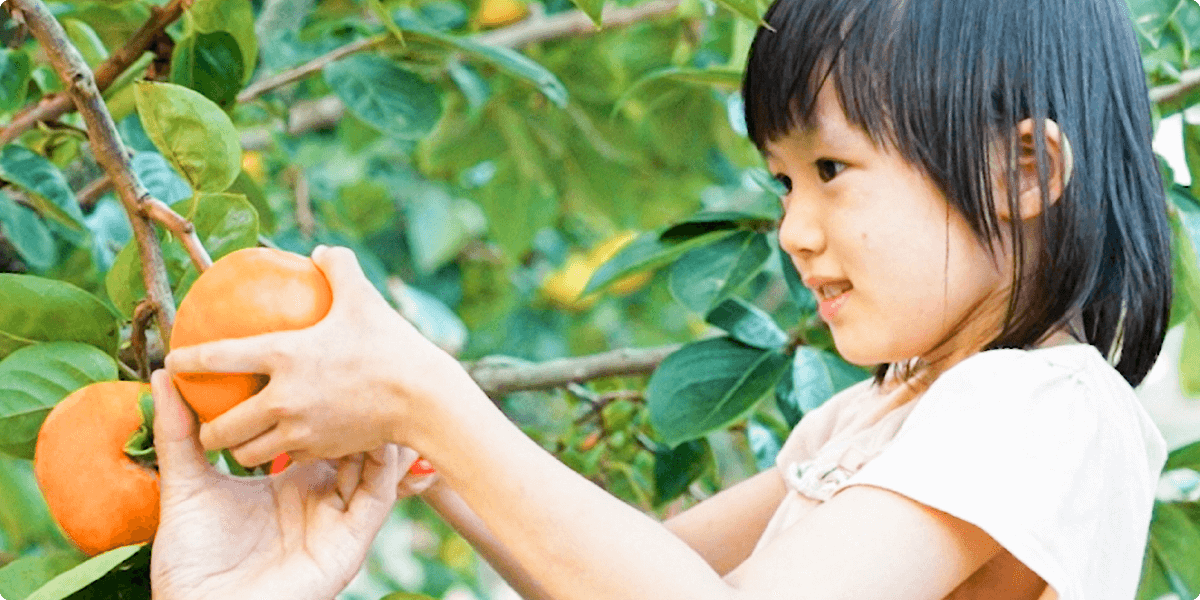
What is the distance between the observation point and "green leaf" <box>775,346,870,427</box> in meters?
1.14

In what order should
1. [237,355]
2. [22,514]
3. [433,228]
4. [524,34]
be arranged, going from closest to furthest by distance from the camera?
[237,355], [524,34], [22,514], [433,228]

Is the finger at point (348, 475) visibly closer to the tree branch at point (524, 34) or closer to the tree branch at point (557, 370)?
the tree branch at point (557, 370)

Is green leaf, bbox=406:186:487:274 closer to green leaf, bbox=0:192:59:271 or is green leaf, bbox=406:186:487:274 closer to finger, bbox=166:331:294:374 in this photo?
green leaf, bbox=0:192:59:271

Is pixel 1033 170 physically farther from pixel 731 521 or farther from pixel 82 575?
pixel 82 575

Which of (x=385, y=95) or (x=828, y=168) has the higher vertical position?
(x=828, y=168)

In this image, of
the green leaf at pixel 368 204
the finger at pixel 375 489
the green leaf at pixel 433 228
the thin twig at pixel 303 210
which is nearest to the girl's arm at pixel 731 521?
the finger at pixel 375 489

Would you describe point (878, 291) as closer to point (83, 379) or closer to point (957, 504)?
point (957, 504)

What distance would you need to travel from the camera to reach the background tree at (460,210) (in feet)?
2.63

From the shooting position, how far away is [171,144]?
79 cm

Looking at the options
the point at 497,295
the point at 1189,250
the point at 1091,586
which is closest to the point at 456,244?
the point at 497,295

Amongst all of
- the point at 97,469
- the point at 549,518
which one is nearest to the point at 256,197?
the point at 97,469

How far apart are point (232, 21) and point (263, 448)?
16.7 inches

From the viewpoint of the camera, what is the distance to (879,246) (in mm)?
806

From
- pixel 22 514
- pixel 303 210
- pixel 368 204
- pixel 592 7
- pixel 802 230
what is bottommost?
pixel 22 514
